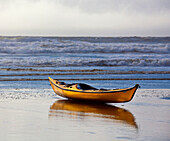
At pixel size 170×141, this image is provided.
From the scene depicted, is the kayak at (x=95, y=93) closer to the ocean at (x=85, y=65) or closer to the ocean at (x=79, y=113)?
the ocean at (x=79, y=113)

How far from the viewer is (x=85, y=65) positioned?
3825 cm

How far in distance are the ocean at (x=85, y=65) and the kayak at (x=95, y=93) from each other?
4693 millimetres

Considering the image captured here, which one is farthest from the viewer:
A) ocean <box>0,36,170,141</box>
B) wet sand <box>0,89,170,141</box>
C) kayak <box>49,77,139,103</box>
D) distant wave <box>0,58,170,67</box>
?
distant wave <box>0,58,170,67</box>

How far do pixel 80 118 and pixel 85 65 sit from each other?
25921 millimetres

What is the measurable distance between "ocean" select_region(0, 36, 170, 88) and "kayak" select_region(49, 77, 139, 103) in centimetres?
469

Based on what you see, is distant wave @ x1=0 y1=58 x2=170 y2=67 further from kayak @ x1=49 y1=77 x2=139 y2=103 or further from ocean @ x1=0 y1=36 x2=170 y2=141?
kayak @ x1=49 y1=77 x2=139 y2=103

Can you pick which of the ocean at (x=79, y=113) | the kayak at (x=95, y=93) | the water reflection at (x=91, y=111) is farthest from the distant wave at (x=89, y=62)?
the water reflection at (x=91, y=111)

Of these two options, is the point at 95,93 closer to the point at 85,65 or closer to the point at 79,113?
the point at 79,113

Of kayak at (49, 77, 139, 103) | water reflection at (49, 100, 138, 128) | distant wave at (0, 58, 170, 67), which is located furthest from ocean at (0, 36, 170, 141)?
distant wave at (0, 58, 170, 67)

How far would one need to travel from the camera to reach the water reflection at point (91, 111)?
1262 cm

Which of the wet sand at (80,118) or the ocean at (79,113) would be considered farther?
the ocean at (79,113)

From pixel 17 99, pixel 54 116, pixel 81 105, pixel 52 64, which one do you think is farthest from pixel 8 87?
pixel 52 64

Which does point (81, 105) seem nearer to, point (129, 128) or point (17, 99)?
point (17, 99)

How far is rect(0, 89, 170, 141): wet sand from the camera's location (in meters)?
9.93
